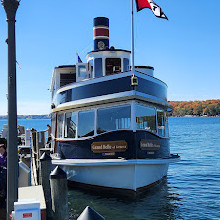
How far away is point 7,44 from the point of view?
5.49 m

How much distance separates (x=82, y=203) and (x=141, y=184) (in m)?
2.08

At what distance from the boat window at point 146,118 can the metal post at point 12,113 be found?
679 centimetres

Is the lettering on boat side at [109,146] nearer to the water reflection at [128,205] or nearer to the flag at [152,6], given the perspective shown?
the water reflection at [128,205]

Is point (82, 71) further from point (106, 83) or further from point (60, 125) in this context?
point (106, 83)

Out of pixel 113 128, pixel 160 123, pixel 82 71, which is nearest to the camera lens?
pixel 113 128

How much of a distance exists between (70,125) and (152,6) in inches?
206

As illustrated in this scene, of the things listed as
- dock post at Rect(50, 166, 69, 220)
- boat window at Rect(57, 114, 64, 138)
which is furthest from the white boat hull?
dock post at Rect(50, 166, 69, 220)

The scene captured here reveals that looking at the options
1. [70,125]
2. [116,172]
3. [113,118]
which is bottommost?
[116,172]

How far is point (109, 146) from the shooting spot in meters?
11.7

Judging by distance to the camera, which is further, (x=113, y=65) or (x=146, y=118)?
(x=113, y=65)

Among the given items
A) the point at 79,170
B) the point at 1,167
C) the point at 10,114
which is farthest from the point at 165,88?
the point at 10,114

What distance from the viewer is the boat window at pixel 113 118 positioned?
38.6 ft

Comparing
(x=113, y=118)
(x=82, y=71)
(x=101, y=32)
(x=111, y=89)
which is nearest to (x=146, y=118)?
(x=113, y=118)

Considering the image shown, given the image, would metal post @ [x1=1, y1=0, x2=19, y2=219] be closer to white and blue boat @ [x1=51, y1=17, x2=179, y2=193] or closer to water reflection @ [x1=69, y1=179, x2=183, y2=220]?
water reflection @ [x1=69, y1=179, x2=183, y2=220]
